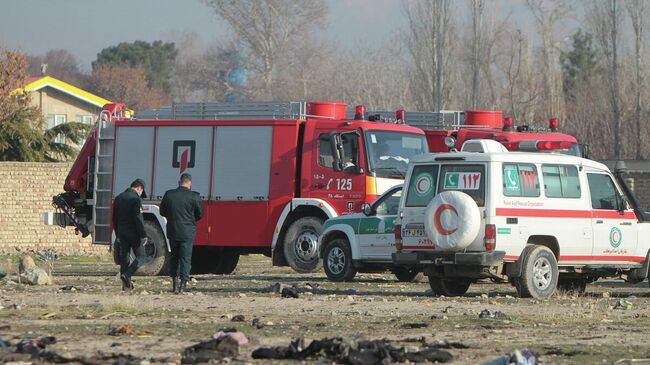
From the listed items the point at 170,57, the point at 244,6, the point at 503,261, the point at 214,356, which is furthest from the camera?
the point at 170,57

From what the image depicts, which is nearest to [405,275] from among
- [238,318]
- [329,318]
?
[329,318]

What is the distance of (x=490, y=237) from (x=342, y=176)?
7.07 meters

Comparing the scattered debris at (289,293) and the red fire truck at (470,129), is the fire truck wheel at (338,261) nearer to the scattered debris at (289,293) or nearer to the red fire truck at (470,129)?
the scattered debris at (289,293)

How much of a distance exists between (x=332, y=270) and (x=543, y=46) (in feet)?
221

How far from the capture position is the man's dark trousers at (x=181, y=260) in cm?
2162

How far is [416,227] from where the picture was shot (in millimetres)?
20719

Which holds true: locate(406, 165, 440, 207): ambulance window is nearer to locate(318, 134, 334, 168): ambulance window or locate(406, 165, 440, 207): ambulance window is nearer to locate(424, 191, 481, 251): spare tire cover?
locate(424, 191, 481, 251): spare tire cover

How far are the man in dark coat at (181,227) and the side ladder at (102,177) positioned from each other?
7317mm

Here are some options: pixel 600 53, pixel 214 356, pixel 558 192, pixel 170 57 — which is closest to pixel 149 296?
pixel 558 192

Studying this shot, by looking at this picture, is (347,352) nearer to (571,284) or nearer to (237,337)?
(237,337)

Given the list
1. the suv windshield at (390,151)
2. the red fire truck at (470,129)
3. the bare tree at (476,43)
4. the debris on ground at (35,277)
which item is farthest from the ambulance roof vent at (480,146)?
the bare tree at (476,43)

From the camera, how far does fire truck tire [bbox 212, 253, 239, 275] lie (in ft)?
97.2

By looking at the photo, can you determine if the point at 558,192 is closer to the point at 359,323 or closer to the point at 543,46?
the point at 359,323

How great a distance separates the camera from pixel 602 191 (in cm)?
2170
